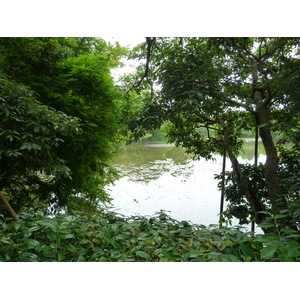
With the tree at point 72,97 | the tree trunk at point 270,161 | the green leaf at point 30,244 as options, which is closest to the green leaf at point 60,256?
the green leaf at point 30,244

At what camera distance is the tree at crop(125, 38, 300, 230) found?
1.59m

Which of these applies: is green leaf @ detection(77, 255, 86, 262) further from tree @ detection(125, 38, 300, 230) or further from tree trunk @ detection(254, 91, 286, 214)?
tree trunk @ detection(254, 91, 286, 214)

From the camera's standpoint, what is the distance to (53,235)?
90cm

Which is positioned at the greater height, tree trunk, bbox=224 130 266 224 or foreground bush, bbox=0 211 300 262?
foreground bush, bbox=0 211 300 262

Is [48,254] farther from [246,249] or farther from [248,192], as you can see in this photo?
[248,192]

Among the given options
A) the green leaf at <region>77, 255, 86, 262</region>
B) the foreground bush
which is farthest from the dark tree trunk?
the green leaf at <region>77, 255, 86, 262</region>

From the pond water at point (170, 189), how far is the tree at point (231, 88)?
1323 millimetres

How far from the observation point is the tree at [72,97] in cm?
227

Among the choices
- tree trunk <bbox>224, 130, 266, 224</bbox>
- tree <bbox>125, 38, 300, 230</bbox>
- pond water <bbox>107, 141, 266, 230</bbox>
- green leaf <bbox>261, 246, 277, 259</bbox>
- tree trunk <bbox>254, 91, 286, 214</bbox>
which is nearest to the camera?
green leaf <bbox>261, 246, 277, 259</bbox>

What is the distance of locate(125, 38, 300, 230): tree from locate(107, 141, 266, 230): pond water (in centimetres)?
132

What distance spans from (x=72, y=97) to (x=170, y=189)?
385 cm

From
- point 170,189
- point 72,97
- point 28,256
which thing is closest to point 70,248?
point 28,256
